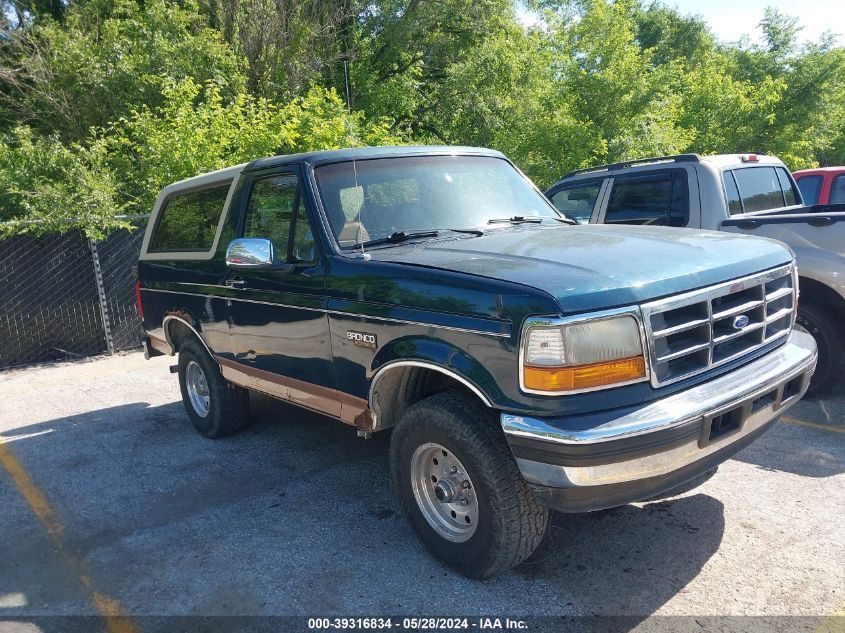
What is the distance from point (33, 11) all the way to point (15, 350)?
10718mm

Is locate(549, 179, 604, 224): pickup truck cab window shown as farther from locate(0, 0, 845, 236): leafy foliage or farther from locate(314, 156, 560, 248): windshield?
locate(0, 0, 845, 236): leafy foliage

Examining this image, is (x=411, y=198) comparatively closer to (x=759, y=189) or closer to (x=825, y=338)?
(x=825, y=338)

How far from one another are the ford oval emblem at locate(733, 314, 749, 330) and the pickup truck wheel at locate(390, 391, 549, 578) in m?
1.33

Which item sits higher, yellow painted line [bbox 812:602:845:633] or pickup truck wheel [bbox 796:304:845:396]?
pickup truck wheel [bbox 796:304:845:396]

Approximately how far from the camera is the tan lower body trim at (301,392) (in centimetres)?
386

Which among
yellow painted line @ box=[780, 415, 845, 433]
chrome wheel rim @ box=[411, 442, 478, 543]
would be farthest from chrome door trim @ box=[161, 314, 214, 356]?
yellow painted line @ box=[780, 415, 845, 433]

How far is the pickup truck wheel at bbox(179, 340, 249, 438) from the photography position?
5469 mm

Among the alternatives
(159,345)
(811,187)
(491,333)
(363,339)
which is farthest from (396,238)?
(811,187)

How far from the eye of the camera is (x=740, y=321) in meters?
3.34

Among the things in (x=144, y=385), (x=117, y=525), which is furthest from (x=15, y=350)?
(x=117, y=525)

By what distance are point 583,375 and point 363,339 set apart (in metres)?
1.30

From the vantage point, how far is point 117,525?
14.0 ft

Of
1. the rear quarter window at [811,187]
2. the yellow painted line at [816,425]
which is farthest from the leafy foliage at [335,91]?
the yellow painted line at [816,425]

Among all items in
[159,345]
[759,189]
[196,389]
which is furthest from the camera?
[759,189]
